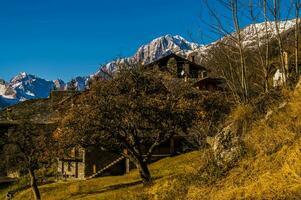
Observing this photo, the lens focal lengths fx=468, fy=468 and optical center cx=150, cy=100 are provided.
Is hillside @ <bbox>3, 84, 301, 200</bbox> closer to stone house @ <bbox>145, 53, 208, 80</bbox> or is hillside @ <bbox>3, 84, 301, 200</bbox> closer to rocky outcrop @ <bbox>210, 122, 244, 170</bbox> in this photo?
rocky outcrop @ <bbox>210, 122, 244, 170</bbox>

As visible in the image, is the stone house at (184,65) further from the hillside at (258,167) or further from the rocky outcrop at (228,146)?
the hillside at (258,167)

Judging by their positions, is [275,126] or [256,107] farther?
[256,107]

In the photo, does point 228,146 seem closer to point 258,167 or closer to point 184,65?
point 258,167

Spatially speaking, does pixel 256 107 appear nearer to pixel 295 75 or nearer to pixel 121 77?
pixel 295 75

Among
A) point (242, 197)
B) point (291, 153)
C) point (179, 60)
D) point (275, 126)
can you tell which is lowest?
point (242, 197)

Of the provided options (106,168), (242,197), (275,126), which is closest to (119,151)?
(275,126)

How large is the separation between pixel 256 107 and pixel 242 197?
5714mm

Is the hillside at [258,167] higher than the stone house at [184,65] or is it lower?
lower

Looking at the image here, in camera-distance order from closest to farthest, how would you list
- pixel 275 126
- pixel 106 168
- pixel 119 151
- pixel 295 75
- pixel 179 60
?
pixel 275 126
pixel 295 75
pixel 119 151
pixel 106 168
pixel 179 60

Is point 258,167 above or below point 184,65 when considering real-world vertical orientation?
below

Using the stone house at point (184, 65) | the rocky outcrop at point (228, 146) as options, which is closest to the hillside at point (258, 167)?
the rocky outcrop at point (228, 146)

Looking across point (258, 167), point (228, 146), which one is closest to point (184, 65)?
point (228, 146)

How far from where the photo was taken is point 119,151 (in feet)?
98.2

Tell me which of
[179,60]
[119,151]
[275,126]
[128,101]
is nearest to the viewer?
[275,126]
